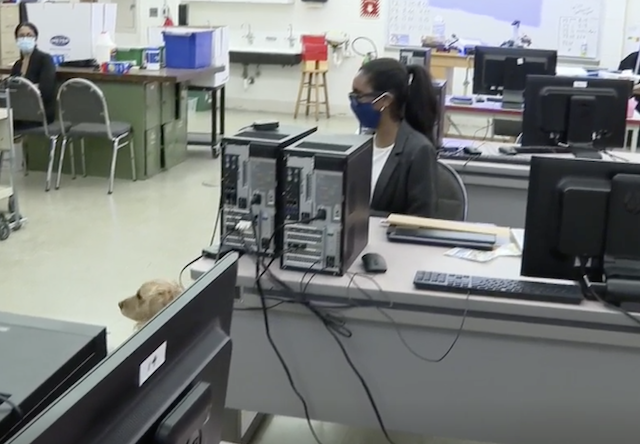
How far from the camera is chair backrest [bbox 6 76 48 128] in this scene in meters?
5.43

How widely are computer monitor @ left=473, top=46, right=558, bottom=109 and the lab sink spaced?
4.08 m

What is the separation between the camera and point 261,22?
943cm

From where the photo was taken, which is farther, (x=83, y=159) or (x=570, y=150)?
(x=83, y=159)

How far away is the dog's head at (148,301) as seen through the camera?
1988mm

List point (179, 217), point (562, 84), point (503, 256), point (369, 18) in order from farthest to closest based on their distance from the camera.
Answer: point (369, 18) → point (179, 217) → point (562, 84) → point (503, 256)

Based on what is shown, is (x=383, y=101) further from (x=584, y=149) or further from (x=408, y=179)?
(x=584, y=149)

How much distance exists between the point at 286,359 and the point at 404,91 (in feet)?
3.71

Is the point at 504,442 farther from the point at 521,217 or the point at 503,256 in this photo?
the point at 521,217

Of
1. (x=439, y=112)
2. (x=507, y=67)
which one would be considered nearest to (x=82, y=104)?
(x=507, y=67)

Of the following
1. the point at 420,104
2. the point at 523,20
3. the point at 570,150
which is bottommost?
the point at 570,150

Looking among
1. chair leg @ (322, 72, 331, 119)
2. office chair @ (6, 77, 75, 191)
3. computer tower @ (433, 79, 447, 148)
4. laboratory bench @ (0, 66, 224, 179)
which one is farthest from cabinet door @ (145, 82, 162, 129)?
chair leg @ (322, 72, 331, 119)

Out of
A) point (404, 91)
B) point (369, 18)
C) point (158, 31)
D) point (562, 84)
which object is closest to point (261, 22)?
point (369, 18)

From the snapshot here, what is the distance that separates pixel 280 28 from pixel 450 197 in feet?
22.9

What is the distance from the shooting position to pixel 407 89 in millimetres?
2867
